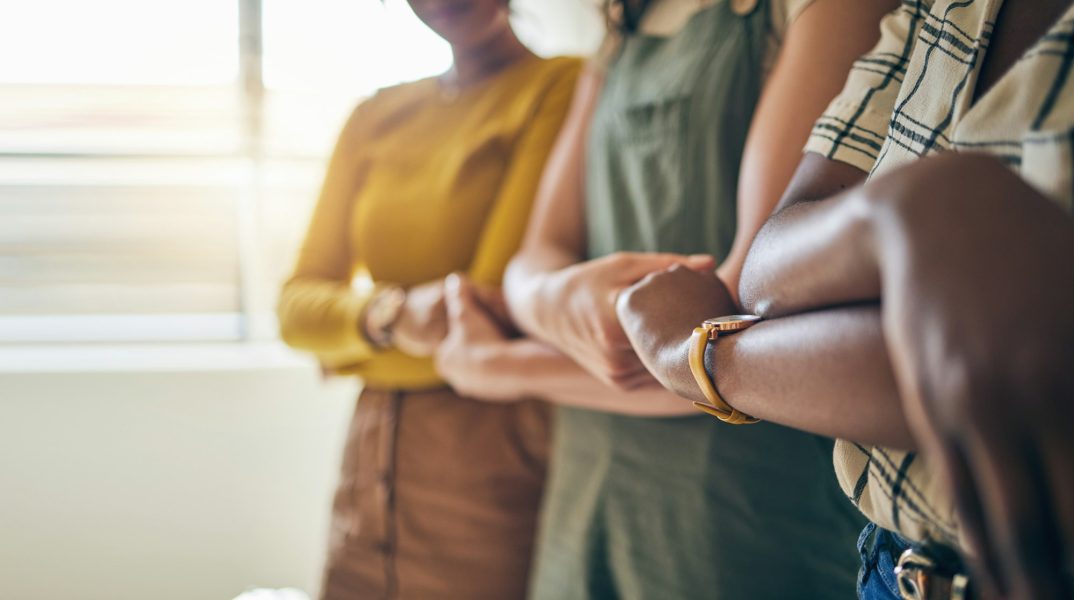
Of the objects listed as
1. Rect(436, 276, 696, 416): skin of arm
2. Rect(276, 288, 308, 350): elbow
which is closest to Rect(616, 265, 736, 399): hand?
Rect(436, 276, 696, 416): skin of arm

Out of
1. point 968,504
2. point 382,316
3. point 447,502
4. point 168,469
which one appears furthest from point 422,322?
point 168,469

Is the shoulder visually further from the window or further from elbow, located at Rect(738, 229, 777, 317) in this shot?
the window

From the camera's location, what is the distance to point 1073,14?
0.42 meters

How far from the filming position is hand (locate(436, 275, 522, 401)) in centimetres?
113

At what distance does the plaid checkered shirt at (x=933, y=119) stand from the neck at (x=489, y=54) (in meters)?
0.91

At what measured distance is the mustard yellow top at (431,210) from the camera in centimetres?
131

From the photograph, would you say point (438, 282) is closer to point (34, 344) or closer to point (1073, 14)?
point (1073, 14)

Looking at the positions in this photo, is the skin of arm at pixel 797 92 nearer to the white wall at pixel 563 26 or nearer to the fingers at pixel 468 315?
the fingers at pixel 468 315

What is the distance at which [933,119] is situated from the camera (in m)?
0.52

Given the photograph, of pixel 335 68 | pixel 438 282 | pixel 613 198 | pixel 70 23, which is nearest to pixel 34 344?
pixel 70 23

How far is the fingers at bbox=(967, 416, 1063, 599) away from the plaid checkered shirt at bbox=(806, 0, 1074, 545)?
0.16 metres

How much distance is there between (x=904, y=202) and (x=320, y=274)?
132 cm

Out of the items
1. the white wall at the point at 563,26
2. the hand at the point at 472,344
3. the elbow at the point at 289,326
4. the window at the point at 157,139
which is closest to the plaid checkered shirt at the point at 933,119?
the hand at the point at 472,344

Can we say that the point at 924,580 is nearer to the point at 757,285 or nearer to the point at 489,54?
the point at 757,285
